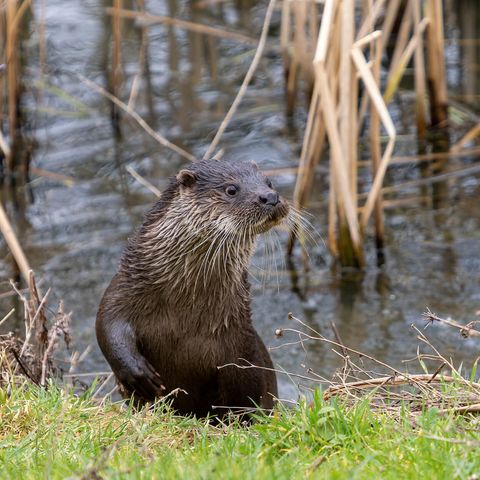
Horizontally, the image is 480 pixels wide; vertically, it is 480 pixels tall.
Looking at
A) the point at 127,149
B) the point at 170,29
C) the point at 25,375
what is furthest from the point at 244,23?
the point at 25,375

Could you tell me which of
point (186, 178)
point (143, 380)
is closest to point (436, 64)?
point (186, 178)

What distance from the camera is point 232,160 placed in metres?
5.54

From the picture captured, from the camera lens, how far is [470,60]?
10.5 meters

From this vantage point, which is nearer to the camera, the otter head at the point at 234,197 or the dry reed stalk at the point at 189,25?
the otter head at the point at 234,197

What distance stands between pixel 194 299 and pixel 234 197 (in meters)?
0.43

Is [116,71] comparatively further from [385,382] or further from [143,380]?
[385,382]

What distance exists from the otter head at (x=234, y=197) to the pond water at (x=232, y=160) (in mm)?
518

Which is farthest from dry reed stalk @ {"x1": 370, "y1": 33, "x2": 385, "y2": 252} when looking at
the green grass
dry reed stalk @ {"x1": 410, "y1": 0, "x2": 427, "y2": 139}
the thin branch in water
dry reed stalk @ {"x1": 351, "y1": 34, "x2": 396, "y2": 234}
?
the green grass

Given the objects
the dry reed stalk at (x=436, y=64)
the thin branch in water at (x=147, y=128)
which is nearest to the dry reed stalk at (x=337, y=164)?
the thin branch in water at (x=147, y=128)

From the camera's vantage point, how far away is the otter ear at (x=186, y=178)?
430cm

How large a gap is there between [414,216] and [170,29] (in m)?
4.34

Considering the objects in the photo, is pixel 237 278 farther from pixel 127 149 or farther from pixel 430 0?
pixel 127 149

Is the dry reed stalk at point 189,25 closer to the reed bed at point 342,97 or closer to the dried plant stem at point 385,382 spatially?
the reed bed at point 342,97

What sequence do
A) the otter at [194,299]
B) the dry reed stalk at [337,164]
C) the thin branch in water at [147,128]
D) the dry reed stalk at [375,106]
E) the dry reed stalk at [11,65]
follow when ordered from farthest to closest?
the dry reed stalk at [11,65], the thin branch in water at [147,128], the dry reed stalk at [337,164], the dry reed stalk at [375,106], the otter at [194,299]
